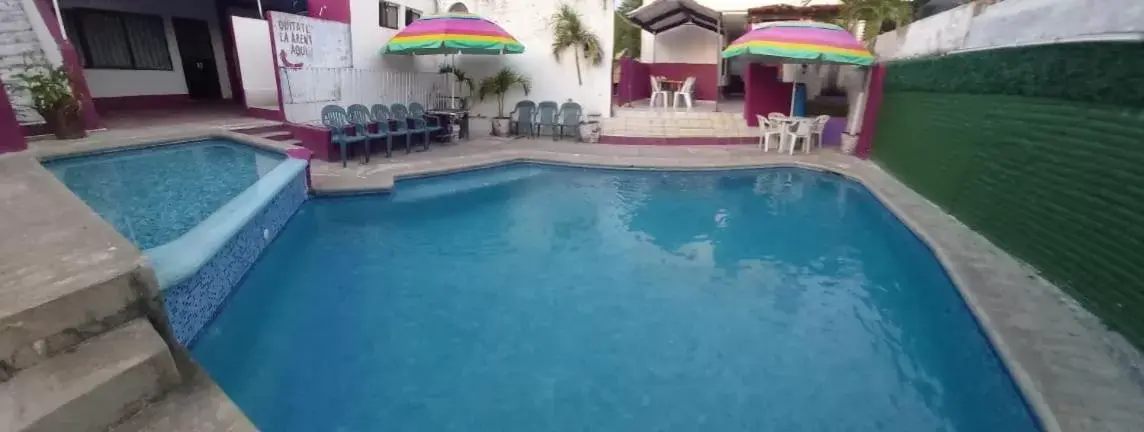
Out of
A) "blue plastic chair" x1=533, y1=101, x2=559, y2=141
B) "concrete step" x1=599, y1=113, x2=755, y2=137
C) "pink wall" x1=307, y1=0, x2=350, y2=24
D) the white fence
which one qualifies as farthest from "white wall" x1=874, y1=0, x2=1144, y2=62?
"pink wall" x1=307, y1=0, x2=350, y2=24

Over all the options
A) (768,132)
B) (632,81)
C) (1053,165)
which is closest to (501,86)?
(632,81)

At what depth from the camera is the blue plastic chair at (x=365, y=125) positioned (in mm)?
8969

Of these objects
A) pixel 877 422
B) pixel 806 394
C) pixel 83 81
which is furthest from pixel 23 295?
pixel 83 81

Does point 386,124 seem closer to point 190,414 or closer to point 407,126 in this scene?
point 407,126

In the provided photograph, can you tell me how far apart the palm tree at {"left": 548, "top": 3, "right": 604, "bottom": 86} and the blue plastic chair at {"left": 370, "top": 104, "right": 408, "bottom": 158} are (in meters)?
4.36

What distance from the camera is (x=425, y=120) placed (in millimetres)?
10586

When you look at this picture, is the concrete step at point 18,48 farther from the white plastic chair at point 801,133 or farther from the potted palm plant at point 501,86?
the white plastic chair at point 801,133

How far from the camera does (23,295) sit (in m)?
2.38

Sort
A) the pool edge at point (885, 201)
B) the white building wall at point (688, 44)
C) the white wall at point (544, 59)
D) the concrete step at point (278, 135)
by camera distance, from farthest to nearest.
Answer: the white building wall at point (688, 44), the white wall at point (544, 59), the concrete step at point (278, 135), the pool edge at point (885, 201)

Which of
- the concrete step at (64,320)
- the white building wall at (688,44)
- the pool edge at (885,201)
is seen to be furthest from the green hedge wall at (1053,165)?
the white building wall at (688,44)

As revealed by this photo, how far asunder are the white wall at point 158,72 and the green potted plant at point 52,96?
319 cm

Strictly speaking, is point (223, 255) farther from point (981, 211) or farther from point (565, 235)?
point (981, 211)

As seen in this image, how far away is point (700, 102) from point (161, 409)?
1612 cm

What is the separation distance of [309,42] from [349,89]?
1160 mm
